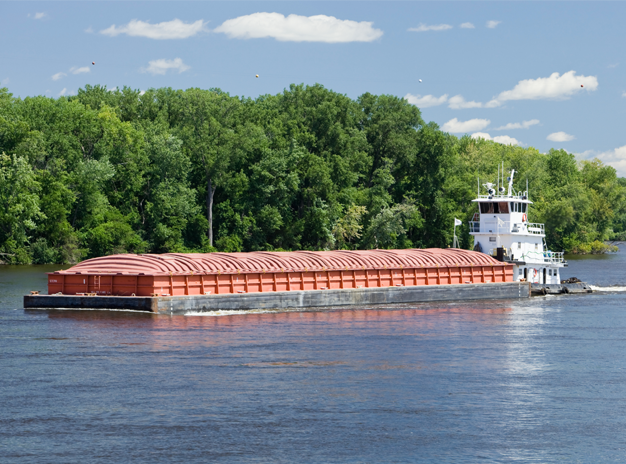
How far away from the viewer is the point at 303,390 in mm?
24641

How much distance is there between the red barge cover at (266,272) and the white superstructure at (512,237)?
2.38 meters

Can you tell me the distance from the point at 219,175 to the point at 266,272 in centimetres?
4918

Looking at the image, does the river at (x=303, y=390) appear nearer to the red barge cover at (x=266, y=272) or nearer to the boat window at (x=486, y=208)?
the red barge cover at (x=266, y=272)

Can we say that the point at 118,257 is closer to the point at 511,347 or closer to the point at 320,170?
the point at 511,347

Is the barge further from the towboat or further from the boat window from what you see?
the boat window

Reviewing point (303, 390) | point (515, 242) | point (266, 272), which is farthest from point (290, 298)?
point (515, 242)

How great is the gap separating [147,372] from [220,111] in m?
74.7

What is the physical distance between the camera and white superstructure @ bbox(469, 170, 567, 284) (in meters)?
56.8

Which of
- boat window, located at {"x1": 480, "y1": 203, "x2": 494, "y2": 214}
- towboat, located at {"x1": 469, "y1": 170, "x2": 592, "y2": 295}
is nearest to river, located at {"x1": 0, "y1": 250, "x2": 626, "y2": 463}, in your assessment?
→ towboat, located at {"x1": 469, "y1": 170, "x2": 592, "y2": 295}

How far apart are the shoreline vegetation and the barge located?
39456 mm

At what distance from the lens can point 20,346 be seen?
30.2 meters

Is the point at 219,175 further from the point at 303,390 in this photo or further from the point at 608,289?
the point at 303,390

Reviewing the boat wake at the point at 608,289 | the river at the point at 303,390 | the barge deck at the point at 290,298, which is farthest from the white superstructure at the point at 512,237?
the river at the point at 303,390

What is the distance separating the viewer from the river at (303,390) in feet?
63.4
